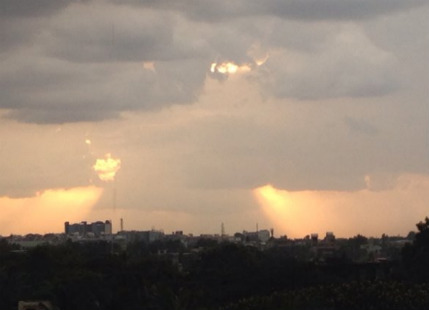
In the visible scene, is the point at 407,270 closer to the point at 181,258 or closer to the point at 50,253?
the point at 50,253

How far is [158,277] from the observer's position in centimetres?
6381

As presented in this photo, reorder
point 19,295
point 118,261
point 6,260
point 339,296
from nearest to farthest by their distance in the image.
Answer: point 339,296, point 19,295, point 118,261, point 6,260

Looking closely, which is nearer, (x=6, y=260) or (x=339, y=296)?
(x=339, y=296)

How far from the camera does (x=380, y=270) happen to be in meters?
63.1

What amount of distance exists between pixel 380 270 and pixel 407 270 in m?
1.93

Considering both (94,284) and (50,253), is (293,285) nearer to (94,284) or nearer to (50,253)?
(94,284)

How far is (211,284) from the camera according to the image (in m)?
61.9

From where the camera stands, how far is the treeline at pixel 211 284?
47406mm

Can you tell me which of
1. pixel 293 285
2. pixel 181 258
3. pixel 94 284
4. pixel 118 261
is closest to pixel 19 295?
pixel 94 284

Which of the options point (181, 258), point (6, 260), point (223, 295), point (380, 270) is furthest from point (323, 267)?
point (181, 258)

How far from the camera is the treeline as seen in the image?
1866 inches

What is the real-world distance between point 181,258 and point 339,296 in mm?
69275

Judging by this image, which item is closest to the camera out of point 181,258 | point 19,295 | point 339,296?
point 339,296

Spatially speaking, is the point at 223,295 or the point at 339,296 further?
the point at 223,295
